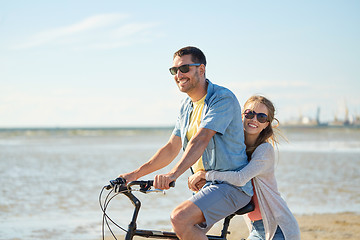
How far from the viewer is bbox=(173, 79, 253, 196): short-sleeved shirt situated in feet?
12.3

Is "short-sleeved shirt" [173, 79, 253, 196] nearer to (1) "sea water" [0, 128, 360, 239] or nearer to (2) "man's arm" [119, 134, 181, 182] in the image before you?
(2) "man's arm" [119, 134, 181, 182]

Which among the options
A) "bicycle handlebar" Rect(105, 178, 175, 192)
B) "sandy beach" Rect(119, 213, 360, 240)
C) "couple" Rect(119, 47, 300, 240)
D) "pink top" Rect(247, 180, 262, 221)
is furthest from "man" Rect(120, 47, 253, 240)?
"sandy beach" Rect(119, 213, 360, 240)

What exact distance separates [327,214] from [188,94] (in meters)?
5.73

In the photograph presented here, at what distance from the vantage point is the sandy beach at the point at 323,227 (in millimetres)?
7406

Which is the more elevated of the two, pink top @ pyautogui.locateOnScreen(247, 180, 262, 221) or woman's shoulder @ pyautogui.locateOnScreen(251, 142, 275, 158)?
woman's shoulder @ pyautogui.locateOnScreen(251, 142, 275, 158)

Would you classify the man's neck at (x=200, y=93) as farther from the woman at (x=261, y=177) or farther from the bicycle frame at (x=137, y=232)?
the bicycle frame at (x=137, y=232)

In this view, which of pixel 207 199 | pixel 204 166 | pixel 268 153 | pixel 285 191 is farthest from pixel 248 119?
pixel 285 191

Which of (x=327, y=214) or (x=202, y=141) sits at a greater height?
(x=202, y=141)

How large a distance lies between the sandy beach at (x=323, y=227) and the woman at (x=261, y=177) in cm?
332

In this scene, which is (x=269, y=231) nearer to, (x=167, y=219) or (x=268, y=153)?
(x=268, y=153)

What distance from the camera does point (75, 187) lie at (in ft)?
38.1

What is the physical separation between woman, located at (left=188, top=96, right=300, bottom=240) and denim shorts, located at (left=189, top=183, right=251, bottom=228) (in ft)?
0.23

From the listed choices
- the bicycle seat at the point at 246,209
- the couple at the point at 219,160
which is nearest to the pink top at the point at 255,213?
the couple at the point at 219,160

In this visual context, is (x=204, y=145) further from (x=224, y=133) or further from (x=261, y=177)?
(x=261, y=177)
